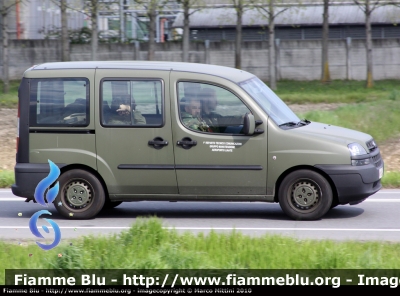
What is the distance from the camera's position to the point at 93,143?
30.9ft

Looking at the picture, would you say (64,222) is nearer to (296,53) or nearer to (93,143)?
(93,143)

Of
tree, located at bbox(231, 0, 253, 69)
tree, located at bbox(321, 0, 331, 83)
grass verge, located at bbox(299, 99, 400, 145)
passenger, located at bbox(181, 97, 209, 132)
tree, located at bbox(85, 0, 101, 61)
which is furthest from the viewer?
tree, located at bbox(321, 0, 331, 83)

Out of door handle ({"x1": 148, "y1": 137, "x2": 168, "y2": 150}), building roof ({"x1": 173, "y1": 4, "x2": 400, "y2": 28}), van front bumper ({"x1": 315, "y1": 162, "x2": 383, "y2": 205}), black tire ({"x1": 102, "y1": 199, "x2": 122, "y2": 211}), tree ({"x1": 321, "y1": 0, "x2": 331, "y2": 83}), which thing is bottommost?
black tire ({"x1": 102, "y1": 199, "x2": 122, "y2": 211})

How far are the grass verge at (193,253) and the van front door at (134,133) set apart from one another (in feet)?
6.24

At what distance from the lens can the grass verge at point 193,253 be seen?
6.16 m

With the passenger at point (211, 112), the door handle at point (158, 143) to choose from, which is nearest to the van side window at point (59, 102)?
the door handle at point (158, 143)

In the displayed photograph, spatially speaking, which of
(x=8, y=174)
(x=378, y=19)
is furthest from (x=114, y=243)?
(x=378, y=19)

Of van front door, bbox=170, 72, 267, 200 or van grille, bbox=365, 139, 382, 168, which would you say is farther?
van grille, bbox=365, 139, 382, 168

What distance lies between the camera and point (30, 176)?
9.49 meters

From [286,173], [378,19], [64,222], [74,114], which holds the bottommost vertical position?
[64,222]

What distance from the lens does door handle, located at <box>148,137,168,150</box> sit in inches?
364

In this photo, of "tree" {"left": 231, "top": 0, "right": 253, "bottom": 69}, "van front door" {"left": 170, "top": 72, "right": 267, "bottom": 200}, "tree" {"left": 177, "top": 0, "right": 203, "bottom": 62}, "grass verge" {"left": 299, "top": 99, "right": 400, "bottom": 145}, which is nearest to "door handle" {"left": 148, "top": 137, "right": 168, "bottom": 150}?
"van front door" {"left": 170, "top": 72, "right": 267, "bottom": 200}

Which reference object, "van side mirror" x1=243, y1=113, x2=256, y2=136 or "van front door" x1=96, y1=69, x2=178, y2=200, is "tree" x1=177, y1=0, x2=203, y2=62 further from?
"van side mirror" x1=243, y1=113, x2=256, y2=136

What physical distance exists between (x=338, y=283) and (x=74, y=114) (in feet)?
15.6
